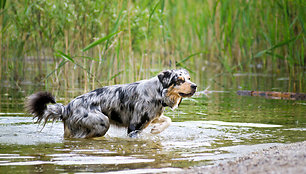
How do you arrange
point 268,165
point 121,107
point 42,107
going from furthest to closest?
point 121,107
point 42,107
point 268,165

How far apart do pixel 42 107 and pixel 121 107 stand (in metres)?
1.13

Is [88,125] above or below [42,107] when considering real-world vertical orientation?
below

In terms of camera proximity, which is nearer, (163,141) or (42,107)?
(163,141)

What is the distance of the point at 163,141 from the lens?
574 cm

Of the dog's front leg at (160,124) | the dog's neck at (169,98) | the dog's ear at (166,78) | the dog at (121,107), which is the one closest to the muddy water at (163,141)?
the dog's front leg at (160,124)

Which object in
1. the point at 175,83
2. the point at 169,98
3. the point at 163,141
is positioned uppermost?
the point at 175,83

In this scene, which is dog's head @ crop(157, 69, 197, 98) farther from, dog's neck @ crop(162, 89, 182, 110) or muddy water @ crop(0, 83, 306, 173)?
muddy water @ crop(0, 83, 306, 173)

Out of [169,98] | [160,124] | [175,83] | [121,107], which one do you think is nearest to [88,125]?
[121,107]

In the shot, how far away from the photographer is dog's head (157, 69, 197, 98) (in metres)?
6.27

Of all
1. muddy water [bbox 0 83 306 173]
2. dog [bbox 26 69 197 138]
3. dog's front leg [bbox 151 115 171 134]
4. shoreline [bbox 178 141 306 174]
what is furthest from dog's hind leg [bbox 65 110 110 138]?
shoreline [bbox 178 141 306 174]

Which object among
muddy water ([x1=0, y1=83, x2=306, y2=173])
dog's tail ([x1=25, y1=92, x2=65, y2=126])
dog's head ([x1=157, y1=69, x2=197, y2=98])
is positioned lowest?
muddy water ([x1=0, y1=83, x2=306, y2=173])

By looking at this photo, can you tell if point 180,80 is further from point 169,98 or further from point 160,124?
point 160,124

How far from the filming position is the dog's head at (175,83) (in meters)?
6.27

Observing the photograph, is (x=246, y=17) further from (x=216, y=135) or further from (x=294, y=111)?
(x=216, y=135)
